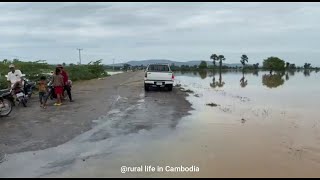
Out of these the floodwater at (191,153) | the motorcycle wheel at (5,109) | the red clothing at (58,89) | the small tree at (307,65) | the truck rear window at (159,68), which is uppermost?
the truck rear window at (159,68)

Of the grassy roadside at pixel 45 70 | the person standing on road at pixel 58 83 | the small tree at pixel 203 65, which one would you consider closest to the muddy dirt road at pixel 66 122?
the person standing on road at pixel 58 83

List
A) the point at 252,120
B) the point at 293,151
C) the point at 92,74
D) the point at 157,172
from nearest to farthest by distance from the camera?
the point at 157,172 → the point at 293,151 → the point at 252,120 → the point at 92,74

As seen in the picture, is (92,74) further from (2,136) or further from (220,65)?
(220,65)

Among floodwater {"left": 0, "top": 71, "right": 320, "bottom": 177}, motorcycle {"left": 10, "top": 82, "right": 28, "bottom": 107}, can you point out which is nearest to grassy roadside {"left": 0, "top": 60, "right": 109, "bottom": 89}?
motorcycle {"left": 10, "top": 82, "right": 28, "bottom": 107}

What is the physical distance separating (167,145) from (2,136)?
166 inches

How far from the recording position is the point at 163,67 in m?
26.2

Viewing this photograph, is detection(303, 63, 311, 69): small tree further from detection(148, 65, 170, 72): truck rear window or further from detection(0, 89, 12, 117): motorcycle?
detection(0, 89, 12, 117): motorcycle

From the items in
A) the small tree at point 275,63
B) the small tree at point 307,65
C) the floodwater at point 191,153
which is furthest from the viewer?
the small tree at point 307,65

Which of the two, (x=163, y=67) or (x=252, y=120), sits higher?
(x=163, y=67)

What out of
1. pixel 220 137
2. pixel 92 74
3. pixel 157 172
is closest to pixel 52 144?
pixel 157 172

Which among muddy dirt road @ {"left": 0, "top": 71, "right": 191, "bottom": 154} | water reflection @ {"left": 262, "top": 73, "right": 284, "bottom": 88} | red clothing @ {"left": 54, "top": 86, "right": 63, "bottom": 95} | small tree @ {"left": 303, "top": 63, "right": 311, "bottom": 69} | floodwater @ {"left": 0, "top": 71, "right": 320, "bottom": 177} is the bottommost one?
small tree @ {"left": 303, "top": 63, "right": 311, "bottom": 69}

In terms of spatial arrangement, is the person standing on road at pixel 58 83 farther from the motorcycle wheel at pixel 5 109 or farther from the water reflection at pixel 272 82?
the water reflection at pixel 272 82

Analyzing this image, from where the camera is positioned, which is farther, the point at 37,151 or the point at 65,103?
the point at 65,103

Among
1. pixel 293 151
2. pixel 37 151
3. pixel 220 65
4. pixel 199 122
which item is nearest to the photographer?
pixel 37 151
